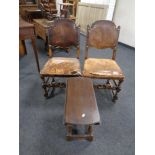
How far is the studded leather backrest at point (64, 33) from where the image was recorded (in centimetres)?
190

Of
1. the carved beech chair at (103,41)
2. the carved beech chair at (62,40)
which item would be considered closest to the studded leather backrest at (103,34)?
the carved beech chair at (103,41)

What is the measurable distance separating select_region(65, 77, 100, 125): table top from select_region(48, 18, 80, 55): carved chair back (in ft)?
2.18

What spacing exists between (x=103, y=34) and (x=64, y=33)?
1.59 feet

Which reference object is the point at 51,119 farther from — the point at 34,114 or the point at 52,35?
the point at 52,35

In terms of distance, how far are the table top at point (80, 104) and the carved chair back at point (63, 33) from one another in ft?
2.18

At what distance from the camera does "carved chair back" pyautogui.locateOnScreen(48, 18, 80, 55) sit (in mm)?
1898

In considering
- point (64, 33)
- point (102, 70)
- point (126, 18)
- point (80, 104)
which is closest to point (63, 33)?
point (64, 33)

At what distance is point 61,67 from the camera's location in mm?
1767

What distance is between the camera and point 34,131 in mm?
1531

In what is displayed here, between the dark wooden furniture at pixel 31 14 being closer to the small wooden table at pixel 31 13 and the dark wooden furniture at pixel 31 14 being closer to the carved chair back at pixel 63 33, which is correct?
the small wooden table at pixel 31 13

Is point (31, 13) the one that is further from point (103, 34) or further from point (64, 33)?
point (103, 34)
